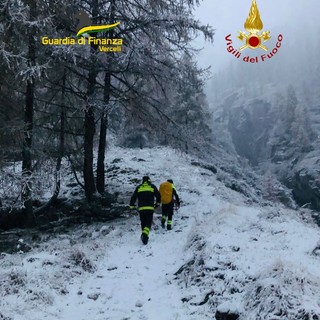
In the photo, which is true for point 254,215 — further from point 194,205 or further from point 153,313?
point 153,313

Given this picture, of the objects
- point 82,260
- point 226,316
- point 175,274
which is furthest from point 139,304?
point 82,260

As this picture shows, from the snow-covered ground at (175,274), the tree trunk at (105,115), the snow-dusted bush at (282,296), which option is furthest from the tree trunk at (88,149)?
the snow-dusted bush at (282,296)

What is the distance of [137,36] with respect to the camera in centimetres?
1427

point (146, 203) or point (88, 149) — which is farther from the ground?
point (88, 149)

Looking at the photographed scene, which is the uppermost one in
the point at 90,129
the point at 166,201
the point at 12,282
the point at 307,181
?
the point at 90,129

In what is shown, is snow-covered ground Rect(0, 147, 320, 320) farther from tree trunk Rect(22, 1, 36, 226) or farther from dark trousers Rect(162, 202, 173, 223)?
tree trunk Rect(22, 1, 36, 226)

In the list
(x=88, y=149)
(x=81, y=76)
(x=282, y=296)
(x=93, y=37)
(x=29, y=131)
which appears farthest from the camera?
(x=88, y=149)

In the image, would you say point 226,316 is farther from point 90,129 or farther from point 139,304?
point 90,129

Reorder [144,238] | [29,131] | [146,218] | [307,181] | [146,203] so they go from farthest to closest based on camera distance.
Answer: [307,181], [29,131], [146,203], [146,218], [144,238]

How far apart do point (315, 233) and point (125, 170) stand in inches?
534

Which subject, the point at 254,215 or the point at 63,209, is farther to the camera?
the point at 63,209

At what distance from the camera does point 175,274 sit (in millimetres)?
7535

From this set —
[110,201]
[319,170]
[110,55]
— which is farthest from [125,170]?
[319,170]

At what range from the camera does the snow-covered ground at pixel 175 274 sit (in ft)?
17.4
